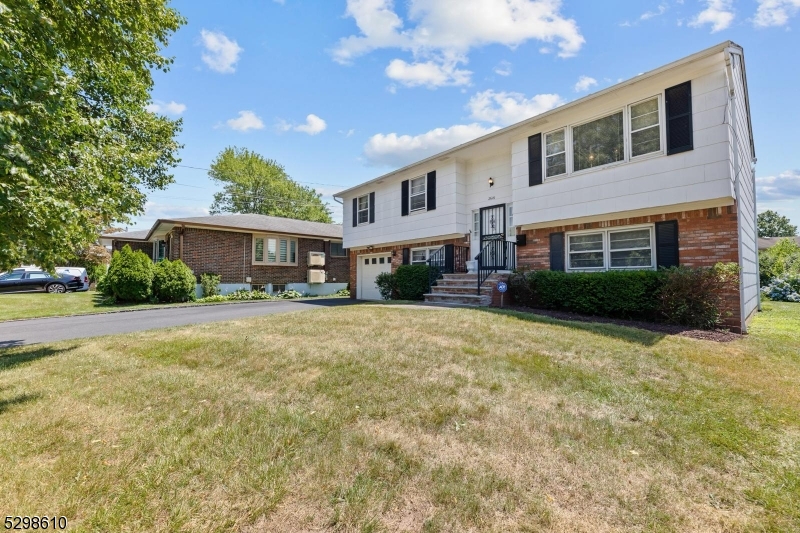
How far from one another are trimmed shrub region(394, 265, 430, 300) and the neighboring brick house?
7.41 m

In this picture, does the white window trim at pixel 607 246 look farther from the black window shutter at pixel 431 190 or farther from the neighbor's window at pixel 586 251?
the black window shutter at pixel 431 190

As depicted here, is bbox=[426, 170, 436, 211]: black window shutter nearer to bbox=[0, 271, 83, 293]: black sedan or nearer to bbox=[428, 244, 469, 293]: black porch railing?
bbox=[428, 244, 469, 293]: black porch railing

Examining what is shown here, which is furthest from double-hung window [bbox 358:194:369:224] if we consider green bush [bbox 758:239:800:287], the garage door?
green bush [bbox 758:239:800:287]

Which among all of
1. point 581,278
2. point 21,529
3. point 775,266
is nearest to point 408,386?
point 21,529

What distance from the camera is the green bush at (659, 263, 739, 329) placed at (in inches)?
281

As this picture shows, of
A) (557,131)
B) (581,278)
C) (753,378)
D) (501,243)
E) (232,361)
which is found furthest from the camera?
(501,243)

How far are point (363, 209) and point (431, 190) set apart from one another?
4426 mm

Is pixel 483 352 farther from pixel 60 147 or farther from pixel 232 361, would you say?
pixel 60 147

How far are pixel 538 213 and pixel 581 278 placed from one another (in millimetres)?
2407

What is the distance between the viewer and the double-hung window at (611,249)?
29.5 feet

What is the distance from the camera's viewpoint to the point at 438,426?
10.8ft

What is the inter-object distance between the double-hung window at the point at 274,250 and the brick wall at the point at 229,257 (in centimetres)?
24

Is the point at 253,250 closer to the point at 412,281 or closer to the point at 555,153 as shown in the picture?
the point at 412,281

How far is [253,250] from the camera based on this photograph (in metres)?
19.4
